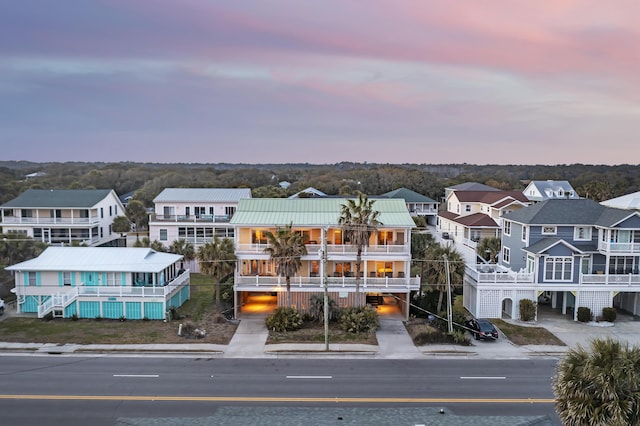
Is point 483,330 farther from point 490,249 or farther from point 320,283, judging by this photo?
point 490,249

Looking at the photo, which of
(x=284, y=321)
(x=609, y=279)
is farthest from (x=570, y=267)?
(x=284, y=321)

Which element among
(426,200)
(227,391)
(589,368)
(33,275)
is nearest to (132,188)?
(426,200)

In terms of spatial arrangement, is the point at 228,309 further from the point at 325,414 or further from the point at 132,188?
the point at 132,188

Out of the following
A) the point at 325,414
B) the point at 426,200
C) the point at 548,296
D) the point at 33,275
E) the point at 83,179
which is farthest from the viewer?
the point at 83,179

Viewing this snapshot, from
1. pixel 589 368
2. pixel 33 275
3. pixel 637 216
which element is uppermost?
pixel 637 216

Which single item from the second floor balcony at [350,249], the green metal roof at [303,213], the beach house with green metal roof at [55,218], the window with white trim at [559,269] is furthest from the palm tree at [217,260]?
the window with white trim at [559,269]

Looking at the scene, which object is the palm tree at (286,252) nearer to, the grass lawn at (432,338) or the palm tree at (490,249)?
the grass lawn at (432,338)
